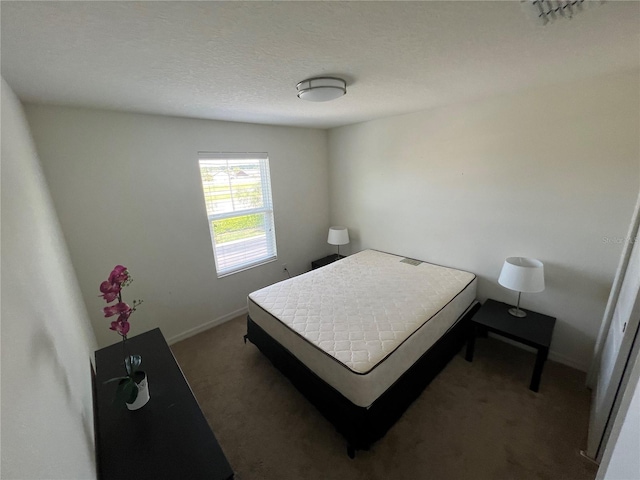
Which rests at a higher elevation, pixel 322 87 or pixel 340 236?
pixel 322 87

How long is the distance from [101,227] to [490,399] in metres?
3.49

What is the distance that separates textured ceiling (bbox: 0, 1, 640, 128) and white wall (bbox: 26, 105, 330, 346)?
329mm

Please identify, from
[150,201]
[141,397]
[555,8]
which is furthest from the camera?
[150,201]

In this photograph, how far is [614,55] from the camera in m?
1.44

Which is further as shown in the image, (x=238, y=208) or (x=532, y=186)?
(x=238, y=208)

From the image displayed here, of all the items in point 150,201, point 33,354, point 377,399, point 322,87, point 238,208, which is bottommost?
point 377,399

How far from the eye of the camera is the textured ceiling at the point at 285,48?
0.90 m

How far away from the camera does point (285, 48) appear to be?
1.19 meters

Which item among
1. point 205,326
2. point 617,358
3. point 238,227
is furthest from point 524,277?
point 205,326

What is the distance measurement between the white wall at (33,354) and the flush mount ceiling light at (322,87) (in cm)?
144

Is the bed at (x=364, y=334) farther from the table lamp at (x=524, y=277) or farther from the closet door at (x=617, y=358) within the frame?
the closet door at (x=617, y=358)

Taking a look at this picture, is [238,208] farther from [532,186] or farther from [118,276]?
[532,186]

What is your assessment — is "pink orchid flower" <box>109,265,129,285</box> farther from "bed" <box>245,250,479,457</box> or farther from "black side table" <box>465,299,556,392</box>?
"black side table" <box>465,299,556,392</box>

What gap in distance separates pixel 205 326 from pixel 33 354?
2.42m
